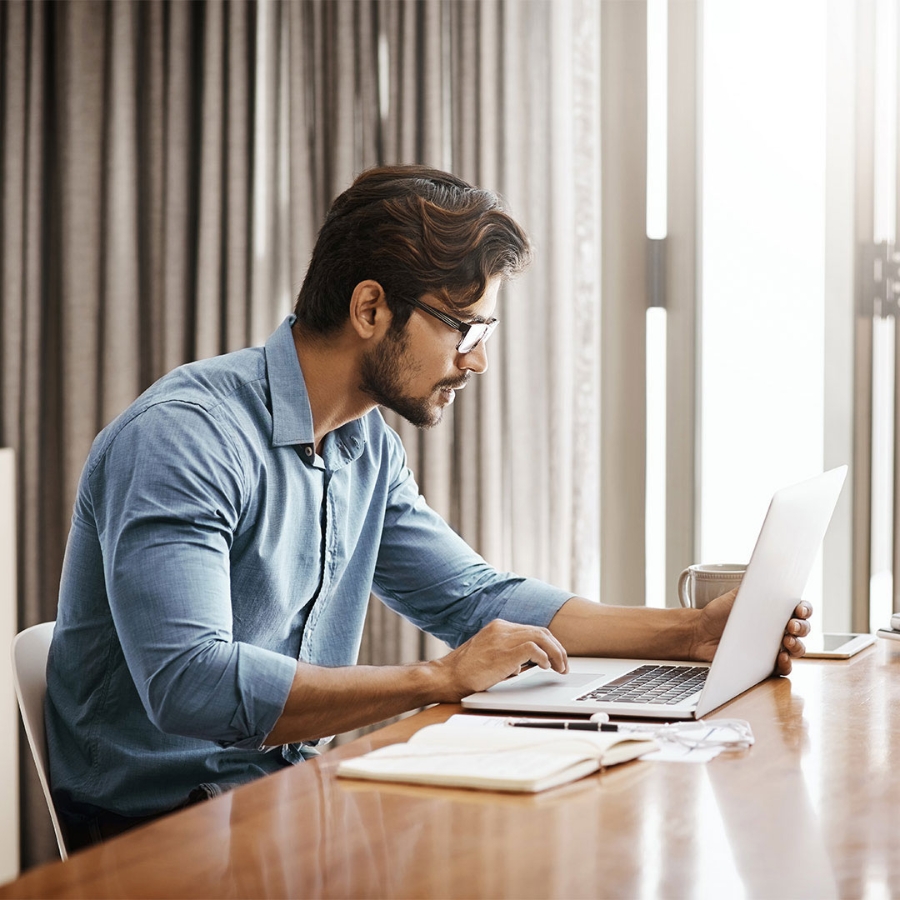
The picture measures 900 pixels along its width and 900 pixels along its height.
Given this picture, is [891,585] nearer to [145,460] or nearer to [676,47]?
[676,47]

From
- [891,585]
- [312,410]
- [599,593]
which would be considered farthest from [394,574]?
[891,585]

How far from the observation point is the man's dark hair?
1.55 m

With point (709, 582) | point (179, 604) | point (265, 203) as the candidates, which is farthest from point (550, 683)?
point (265, 203)

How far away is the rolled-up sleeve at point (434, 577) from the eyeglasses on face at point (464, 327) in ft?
0.78

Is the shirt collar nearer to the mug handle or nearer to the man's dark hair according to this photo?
the man's dark hair

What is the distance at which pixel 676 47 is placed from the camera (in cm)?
265

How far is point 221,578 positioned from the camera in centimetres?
127

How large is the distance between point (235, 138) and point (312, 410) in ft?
4.78

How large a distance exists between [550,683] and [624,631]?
231mm

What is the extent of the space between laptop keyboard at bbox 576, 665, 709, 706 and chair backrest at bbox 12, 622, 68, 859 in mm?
639

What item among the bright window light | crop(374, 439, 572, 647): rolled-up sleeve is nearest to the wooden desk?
crop(374, 439, 572, 647): rolled-up sleeve

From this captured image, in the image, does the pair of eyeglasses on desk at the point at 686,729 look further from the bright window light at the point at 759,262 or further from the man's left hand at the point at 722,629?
the bright window light at the point at 759,262

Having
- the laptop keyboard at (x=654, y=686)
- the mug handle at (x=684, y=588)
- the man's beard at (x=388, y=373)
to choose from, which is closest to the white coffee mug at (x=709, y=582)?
the mug handle at (x=684, y=588)

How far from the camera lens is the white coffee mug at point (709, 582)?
1572 millimetres
